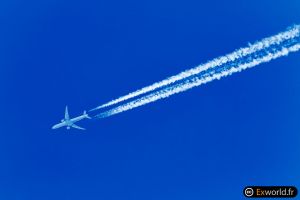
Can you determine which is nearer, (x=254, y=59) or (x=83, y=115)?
(x=254, y=59)

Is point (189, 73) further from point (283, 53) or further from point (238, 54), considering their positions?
point (283, 53)

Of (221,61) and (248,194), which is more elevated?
(221,61)

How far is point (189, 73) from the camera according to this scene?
119 ft

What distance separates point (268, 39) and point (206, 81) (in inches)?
253

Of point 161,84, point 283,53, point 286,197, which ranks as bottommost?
point 286,197

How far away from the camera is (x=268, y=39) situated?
→ 30.2 meters

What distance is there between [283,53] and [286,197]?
16.1 m

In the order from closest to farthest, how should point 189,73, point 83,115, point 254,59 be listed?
point 254,59, point 189,73, point 83,115

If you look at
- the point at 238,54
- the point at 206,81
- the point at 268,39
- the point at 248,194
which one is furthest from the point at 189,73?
the point at 248,194

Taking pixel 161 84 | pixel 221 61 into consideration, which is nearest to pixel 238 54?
pixel 221 61

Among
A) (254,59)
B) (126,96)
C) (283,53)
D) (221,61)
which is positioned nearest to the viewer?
(283,53)

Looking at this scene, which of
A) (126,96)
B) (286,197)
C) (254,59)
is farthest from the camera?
(126,96)

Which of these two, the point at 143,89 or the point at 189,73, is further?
the point at 143,89

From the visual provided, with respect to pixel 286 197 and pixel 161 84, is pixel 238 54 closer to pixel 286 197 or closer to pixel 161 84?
pixel 161 84
